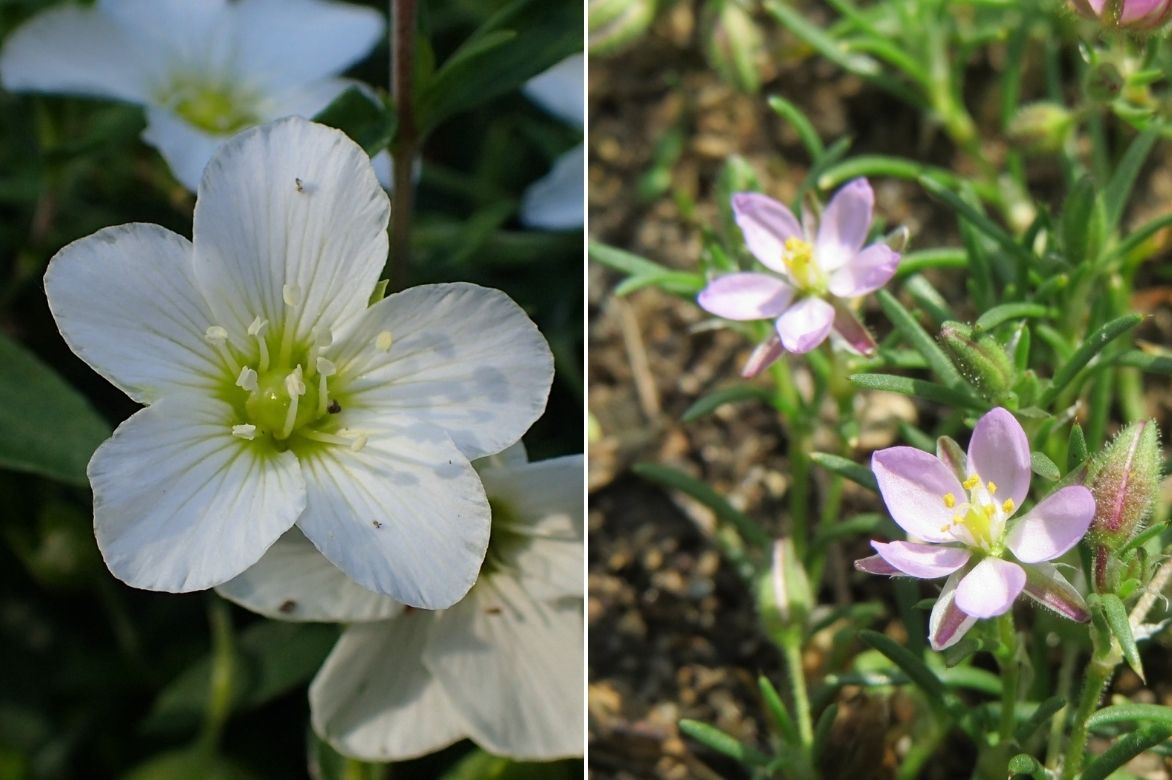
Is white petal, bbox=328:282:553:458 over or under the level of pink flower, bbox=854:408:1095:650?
over

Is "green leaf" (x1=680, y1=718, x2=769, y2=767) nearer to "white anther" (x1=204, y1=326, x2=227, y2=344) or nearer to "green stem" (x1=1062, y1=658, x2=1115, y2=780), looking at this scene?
"green stem" (x1=1062, y1=658, x2=1115, y2=780)

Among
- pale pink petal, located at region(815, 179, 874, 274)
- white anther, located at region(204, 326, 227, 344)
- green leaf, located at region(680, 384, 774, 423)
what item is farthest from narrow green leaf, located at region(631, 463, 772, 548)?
white anther, located at region(204, 326, 227, 344)

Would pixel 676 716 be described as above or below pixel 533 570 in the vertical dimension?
below

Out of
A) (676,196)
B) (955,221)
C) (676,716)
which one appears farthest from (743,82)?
(676,716)

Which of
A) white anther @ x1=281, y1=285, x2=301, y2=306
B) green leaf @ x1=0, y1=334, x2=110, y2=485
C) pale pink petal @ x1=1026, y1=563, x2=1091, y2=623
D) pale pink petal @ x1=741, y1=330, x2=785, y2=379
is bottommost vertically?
green leaf @ x1=0, y1=334, x2=110, y2=485

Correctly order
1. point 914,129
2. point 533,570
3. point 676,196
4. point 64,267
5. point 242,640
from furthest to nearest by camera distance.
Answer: point 914,129 → point 676,196 → point 242,640 → point 533,570 → point 64,267

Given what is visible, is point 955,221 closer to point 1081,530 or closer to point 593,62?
point 593,62

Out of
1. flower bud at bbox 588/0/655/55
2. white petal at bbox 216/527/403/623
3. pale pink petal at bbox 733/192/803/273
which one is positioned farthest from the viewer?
flower bud at bbox 588/0/655/55

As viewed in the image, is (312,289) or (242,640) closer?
(312,289)

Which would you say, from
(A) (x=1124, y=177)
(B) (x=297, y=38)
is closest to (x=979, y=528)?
(A) (x=1124, y=177)
